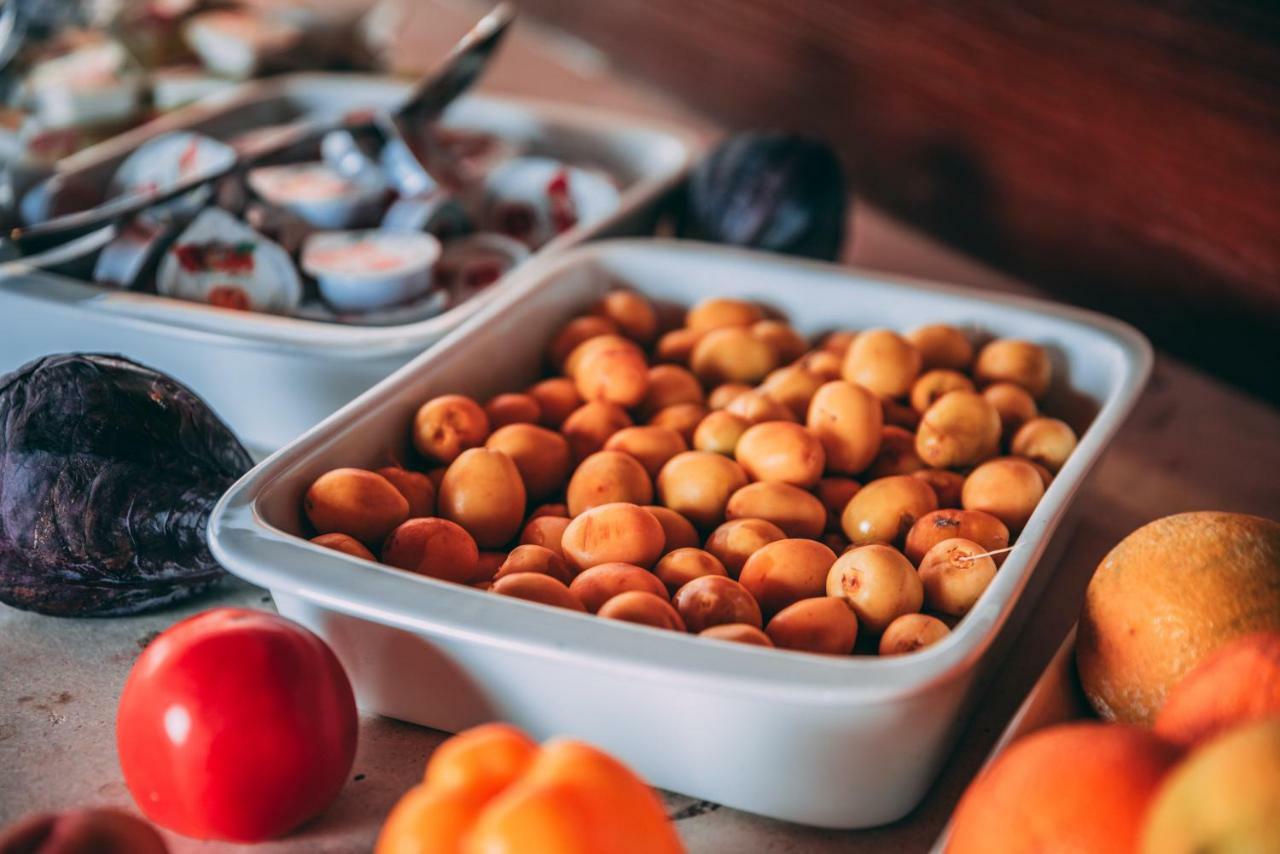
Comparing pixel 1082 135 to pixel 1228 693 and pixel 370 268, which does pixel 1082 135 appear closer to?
pixel 370 268

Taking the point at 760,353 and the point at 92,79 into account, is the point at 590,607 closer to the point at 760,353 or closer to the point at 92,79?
the point at 760,353

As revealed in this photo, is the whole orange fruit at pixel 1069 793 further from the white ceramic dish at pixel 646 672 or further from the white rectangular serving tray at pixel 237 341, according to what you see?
the white rectangular serving tray at pixel 237 341

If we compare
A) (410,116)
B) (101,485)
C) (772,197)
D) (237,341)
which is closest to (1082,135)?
(772,197)

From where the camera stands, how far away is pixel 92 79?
1243 millimetres

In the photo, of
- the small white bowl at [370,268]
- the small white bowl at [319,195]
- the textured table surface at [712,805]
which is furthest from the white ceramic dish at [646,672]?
the small white bowl at [319,195]

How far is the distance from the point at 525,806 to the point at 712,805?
0.19 metres

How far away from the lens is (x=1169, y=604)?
1.70 ft

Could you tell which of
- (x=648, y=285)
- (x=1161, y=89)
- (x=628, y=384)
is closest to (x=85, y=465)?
(x=628, y=384)

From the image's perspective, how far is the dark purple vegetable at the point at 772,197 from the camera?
1037mm

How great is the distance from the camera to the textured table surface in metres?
0.55

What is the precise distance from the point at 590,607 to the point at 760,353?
292mm

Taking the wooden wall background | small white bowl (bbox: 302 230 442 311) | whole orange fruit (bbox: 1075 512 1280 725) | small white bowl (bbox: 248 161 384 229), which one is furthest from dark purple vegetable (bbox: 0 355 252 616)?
the wooden wall background

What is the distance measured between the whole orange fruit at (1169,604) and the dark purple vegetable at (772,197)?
54 cm

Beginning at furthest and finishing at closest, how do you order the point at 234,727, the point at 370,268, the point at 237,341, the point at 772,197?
the point at 772,197
the point at 370,268
the point at 237,341
the point at 234,727
